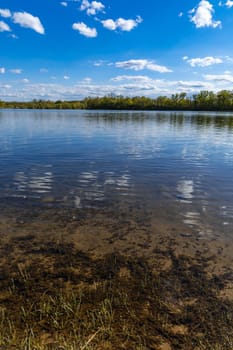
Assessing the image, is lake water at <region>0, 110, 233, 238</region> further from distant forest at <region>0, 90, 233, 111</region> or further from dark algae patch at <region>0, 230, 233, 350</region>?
distant forest at <region>0, 90, 233, 111</region>

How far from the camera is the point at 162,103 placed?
167875mm

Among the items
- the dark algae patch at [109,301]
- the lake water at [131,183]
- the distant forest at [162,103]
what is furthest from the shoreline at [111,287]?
the distant forest at [162,103]

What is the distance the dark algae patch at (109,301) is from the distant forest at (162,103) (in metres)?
157

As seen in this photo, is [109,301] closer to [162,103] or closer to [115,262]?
[115,262]

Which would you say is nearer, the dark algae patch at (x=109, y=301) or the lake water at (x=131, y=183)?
the dark algae patch at (x=109, y=301)

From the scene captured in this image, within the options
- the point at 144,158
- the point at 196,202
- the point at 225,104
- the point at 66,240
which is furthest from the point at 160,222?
the point at 225,104

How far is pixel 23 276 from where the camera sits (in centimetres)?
535

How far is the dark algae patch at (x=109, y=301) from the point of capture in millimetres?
3826

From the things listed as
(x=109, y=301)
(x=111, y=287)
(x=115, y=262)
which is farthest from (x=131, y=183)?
(x=109, y=301)

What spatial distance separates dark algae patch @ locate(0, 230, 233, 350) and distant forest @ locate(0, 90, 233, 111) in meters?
157

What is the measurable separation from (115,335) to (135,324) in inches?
16.8

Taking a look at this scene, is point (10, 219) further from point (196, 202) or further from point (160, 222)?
point (196, 202)

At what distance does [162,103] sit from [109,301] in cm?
17496

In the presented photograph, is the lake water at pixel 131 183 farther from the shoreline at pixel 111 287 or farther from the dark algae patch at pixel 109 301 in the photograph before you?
the dark algae patch at pixel 109 301
